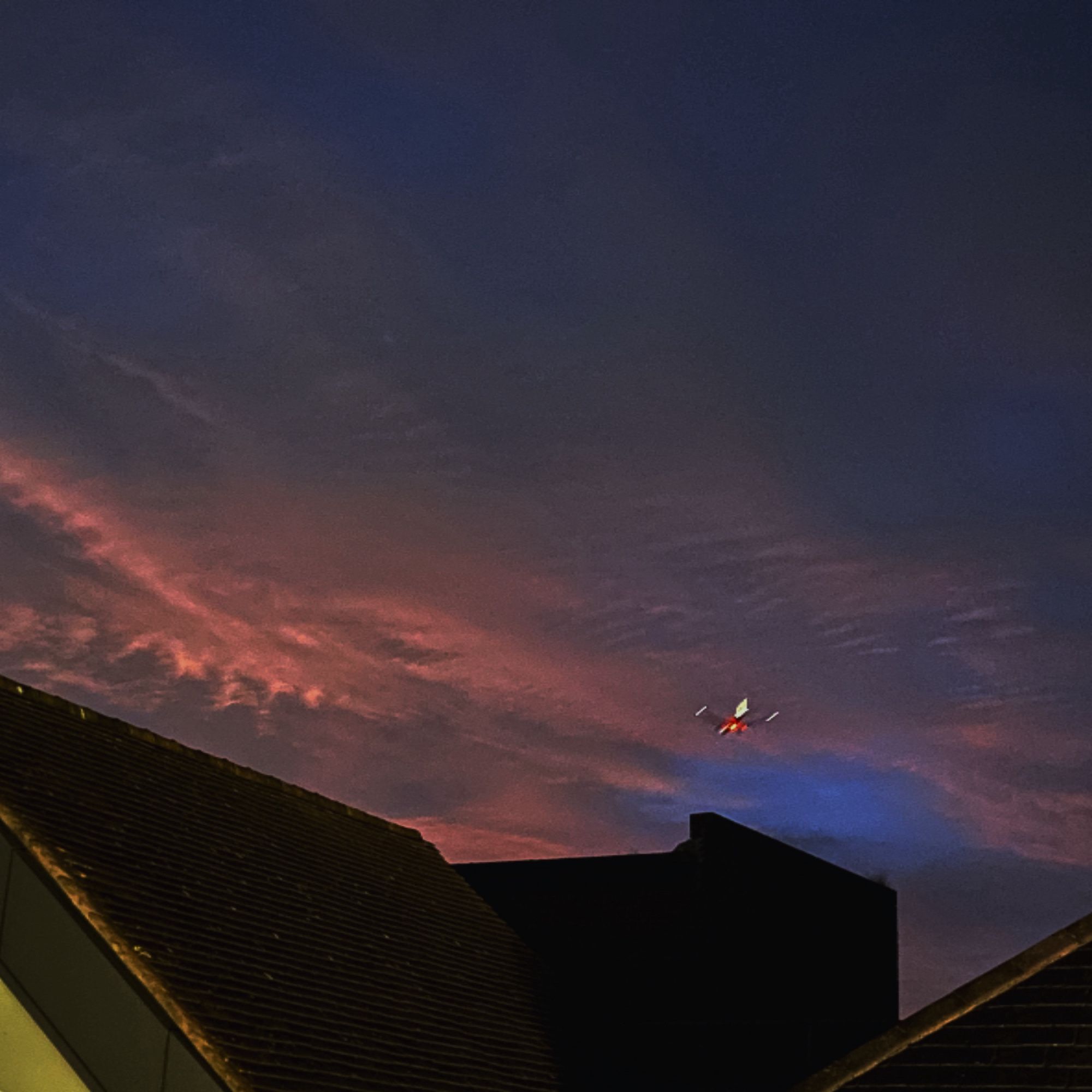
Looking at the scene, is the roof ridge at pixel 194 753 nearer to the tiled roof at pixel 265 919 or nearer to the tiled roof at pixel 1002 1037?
the tiled roof at pixel 265 919

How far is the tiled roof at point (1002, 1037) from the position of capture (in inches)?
509

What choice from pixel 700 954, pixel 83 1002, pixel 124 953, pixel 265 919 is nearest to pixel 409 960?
pixel 265 919

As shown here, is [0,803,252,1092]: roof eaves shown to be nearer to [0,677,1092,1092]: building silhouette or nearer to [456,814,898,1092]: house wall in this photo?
[0,677,1092,1092]: building silhouette

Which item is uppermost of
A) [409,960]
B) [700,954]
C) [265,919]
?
[700,954]

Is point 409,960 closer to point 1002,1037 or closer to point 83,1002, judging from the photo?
point 83,1002

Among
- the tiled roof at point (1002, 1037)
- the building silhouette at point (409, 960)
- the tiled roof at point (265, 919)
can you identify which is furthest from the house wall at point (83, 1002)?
the tiled roof at point (1002, 1037)

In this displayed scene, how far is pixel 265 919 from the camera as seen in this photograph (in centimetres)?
1978

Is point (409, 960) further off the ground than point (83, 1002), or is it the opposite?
point (409, 960)

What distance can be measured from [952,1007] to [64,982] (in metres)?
8.73

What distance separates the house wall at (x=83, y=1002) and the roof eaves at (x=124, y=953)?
3.5 inches

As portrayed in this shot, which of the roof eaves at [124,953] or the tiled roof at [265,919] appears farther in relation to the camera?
the tiled roof at [265,919]

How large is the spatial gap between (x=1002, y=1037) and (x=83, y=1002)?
349 inches

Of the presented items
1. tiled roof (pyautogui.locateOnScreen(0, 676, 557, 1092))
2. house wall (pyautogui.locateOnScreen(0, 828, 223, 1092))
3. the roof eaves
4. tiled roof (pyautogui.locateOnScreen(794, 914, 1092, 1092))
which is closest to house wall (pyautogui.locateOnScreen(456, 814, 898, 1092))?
tiled roof (pyautogui.locateOnScreen(0, 676, 557, 1092))

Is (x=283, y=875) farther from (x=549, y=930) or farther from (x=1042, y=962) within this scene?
(x=1042, y=962)
